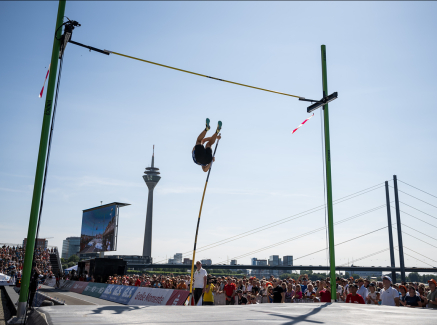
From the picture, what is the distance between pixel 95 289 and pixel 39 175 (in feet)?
58.9

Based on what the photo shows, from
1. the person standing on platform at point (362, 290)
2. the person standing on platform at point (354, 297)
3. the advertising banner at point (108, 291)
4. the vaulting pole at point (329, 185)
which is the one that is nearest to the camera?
the vaulting pole at point (329, 185)

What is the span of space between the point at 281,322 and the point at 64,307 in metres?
3.17

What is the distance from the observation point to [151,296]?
1450cm

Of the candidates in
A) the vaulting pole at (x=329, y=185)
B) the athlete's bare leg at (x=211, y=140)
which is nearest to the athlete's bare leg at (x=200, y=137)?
the athlete's bare leg at (x=211, y=140)

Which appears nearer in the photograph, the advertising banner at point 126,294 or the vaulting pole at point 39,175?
the vaulting pole at point 39,175

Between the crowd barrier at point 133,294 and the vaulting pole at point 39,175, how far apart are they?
6169 mm

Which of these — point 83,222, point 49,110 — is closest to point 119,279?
point 83,222

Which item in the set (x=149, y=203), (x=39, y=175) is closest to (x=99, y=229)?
(x=39, y=175)

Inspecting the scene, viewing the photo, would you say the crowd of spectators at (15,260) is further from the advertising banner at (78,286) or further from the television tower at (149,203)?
the television tower at (149,203)

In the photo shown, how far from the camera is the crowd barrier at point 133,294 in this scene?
506 inches

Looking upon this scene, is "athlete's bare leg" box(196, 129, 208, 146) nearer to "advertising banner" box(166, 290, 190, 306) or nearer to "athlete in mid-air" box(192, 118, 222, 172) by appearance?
"athlete in mid-air" box(192, 118, 222, 172)

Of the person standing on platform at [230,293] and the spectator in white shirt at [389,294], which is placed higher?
the spectator in white shirt at [389,294]

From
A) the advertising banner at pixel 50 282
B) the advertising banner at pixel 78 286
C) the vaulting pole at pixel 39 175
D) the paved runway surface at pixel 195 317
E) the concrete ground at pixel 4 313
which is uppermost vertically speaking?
the vaulting pole at pixel 39 175

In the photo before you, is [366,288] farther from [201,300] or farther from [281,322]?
[281,322]
